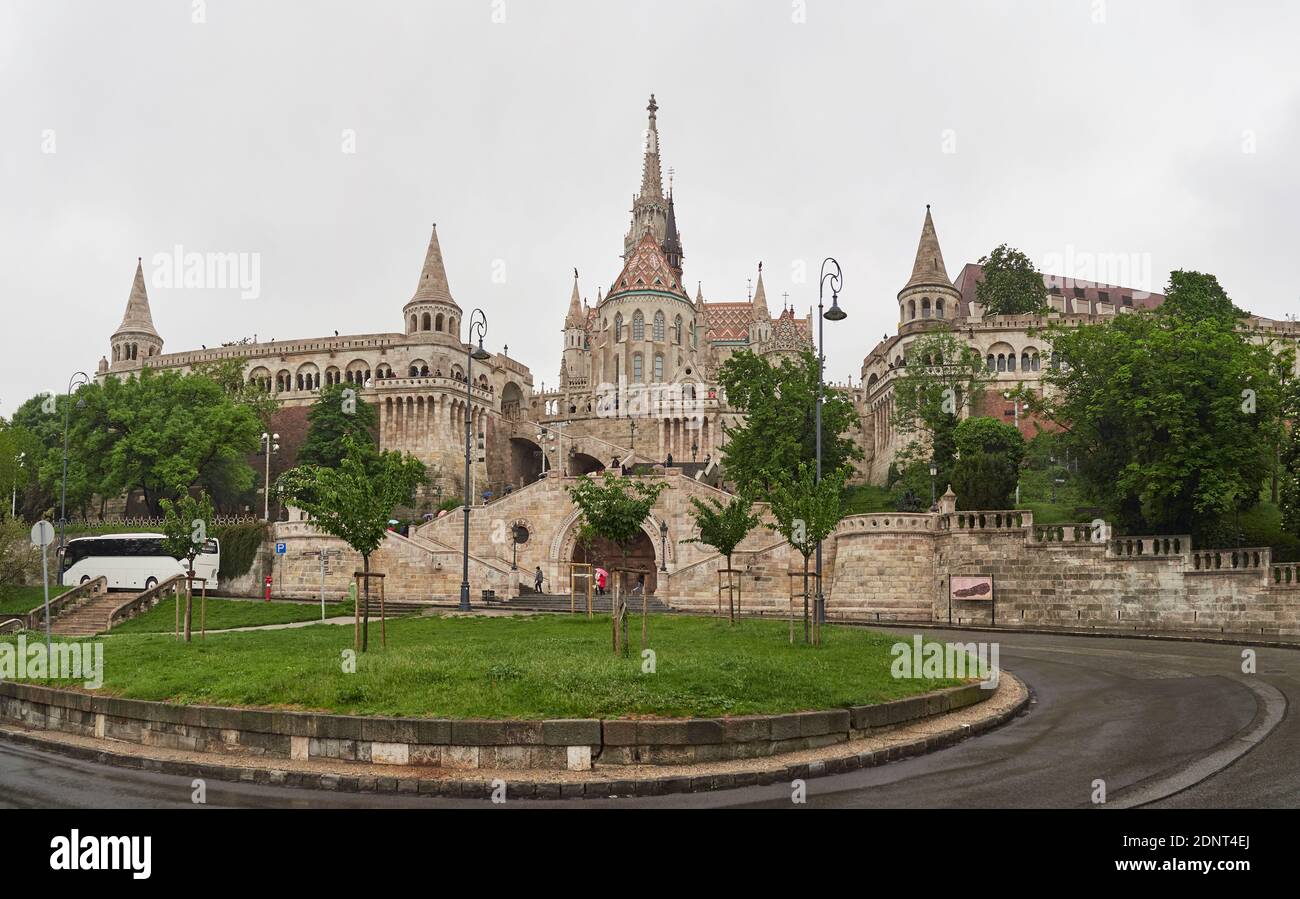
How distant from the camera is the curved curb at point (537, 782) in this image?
1153cm

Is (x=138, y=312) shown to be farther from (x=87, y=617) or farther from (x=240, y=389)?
(x=87, y=617)

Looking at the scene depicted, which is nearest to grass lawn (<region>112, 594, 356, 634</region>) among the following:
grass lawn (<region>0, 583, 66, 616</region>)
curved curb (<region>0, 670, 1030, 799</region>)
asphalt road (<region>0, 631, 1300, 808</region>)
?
grass lawn (<region>0, 583, 66, 616</region>)

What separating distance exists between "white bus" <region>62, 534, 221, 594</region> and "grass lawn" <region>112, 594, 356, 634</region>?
371cm

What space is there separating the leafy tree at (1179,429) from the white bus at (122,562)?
138 ft

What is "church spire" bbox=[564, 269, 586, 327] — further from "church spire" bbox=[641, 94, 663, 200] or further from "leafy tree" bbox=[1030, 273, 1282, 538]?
"leafy tree" bbox=[1030, 273, 1282, 538]

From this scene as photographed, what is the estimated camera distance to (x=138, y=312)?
9838cm

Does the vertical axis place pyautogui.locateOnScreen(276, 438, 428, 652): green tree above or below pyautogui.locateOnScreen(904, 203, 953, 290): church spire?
below

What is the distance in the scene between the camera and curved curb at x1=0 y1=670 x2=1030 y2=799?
11531 millimetres

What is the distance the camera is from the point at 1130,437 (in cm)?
3759

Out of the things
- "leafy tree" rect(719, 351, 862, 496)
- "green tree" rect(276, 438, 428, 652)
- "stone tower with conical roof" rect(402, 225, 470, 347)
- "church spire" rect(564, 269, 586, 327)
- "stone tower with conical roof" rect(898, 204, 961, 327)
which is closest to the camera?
"green tree" rect(276, 438, 428, 652)

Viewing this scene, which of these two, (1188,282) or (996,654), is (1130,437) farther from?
(1188,282)
